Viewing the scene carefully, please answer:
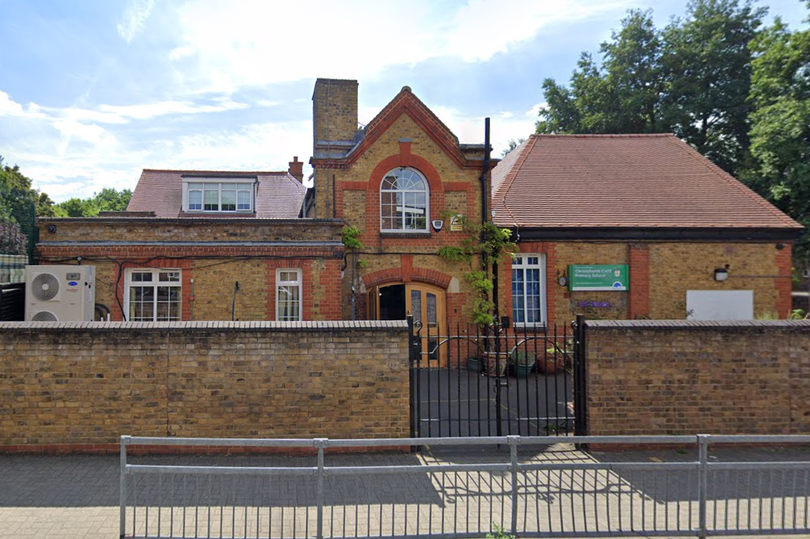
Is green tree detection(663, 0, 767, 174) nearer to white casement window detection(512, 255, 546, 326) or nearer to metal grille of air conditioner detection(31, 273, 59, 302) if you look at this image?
white casement window detection(512, 255, 546, 326)

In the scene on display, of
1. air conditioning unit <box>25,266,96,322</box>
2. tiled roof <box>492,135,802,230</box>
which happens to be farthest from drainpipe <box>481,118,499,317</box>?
air conditioning unit <box>25,266,96,322</box>

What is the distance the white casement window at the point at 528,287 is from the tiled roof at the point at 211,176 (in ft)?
41.2

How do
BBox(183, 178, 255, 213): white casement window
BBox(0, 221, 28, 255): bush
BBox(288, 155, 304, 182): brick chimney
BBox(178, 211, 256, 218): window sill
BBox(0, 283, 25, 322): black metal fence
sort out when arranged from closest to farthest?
BBox(0, 283, 25, 322): black metal fence → BBox(0, 221, 28, 255): bush → BBox(178, 211, 256, 218): window sill → BBox(183, 178, 255, 213): white casement window → BBox(288, 155, 304, 182): brick chimney

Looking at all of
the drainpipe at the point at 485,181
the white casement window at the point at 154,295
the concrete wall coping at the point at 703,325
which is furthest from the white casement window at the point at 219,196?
the concrete wall coping at the point at 703,325

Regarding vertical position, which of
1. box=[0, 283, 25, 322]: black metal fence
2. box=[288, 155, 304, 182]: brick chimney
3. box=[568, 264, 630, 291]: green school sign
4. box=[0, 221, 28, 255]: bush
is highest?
box=[288, 155, 304, 182]: brick chimney

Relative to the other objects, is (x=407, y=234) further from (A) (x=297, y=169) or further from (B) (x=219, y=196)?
(A) (x=297, y=169)

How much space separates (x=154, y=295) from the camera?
13469 mm

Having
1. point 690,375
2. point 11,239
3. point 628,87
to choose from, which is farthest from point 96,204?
point 690,375

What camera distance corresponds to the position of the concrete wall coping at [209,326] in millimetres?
7414

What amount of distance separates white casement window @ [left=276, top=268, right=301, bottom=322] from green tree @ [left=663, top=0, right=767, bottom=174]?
24.2m

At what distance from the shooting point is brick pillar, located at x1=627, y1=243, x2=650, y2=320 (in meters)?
15.6

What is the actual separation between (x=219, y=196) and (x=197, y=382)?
18.2m

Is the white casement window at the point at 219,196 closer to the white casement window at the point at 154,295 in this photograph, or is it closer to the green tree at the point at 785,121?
the white casement window at the point at 154,295

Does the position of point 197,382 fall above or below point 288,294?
below
